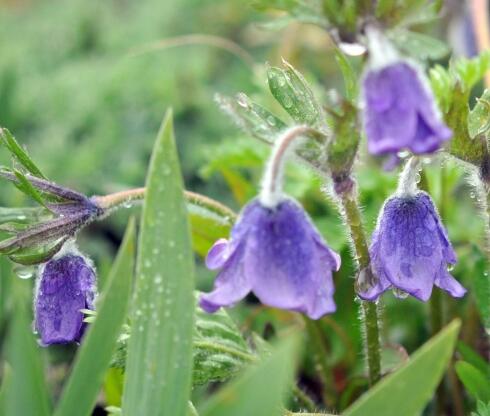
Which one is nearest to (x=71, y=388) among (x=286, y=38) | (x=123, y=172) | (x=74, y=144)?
(x=123, y=172)

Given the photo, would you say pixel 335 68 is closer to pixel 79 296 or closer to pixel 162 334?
pixel 79 296

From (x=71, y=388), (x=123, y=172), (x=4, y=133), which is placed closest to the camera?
(x=71, y=388)

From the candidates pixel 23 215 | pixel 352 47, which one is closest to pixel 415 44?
pixel 352 47

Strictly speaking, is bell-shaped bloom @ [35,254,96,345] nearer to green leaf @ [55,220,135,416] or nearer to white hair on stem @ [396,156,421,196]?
green leaf @ [55,220,135,416]

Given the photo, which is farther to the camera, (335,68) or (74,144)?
(335,68)

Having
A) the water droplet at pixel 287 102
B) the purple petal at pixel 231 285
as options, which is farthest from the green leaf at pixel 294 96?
the purple petal at pixel 231 285

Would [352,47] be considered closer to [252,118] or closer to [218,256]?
[252,118]
